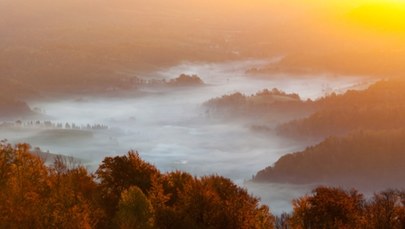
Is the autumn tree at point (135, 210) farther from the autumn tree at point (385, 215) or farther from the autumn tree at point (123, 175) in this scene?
the autumn tree at point (385, 215)

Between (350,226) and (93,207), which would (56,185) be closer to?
(93,207)

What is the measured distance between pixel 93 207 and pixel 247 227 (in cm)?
1425

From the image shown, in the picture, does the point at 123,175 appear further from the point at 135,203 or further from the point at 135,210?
the point at 135,210

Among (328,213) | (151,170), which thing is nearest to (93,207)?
(151,170)

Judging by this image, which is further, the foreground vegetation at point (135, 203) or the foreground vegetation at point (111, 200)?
the foreground vegetation at point (135, 203)

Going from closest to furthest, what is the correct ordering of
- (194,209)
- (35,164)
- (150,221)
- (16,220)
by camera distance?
(16,220), (150,221), (194,209), (35,164)

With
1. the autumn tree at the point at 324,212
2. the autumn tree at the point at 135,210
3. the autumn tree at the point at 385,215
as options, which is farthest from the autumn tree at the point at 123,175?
the autumn tree at the point at 385,215

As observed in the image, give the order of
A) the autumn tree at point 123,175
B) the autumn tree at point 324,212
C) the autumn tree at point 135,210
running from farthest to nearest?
the autumn tree at point 123,175 < the autumn tree at point 324,212 < the autumn tree at point 135,210

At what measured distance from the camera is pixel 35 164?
70.9 meters

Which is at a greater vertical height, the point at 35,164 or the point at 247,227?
the point at 35,164

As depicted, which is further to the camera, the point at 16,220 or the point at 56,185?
the point at 56,185

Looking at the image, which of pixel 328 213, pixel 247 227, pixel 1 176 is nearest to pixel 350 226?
pixel 328 213

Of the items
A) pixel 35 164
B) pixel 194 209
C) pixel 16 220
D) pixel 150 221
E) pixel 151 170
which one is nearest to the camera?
pixel 16 220

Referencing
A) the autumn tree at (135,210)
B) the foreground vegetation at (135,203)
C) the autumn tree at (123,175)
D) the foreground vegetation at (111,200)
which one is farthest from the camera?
the autumn tree at (123,175)
